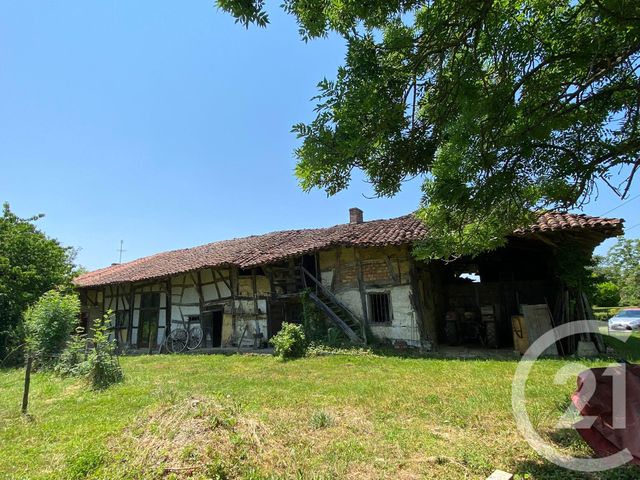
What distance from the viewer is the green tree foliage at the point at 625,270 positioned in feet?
114

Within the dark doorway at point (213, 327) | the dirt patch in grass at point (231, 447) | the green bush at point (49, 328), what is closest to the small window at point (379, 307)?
the dark doorway at point (213, 327)

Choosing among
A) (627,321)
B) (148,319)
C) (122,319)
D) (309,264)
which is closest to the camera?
(309,264)

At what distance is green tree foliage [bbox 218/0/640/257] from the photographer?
10.8 ft

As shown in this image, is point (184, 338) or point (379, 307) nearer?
point (379, 307)

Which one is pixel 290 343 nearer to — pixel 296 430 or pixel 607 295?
pixel 296 430

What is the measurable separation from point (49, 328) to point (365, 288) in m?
9.71

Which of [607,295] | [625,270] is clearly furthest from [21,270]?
[625,270]

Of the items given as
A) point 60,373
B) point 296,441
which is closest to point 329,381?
point 296,441

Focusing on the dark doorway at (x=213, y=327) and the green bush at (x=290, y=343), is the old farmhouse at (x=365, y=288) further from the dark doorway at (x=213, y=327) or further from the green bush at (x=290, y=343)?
the green bush at (x=290, y=343)

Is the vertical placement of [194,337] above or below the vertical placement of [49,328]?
below

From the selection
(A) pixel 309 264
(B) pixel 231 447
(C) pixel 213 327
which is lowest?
(B) pixel 231 447

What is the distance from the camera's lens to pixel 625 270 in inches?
1517

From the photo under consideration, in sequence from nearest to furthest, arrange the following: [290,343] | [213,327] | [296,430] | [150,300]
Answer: [296,430] < [290,343] < [213,327] < [150,300]

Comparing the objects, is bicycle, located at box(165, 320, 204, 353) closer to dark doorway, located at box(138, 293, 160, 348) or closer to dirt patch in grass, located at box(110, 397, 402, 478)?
dark doorway, located at box(138, 293, 160, 348)
